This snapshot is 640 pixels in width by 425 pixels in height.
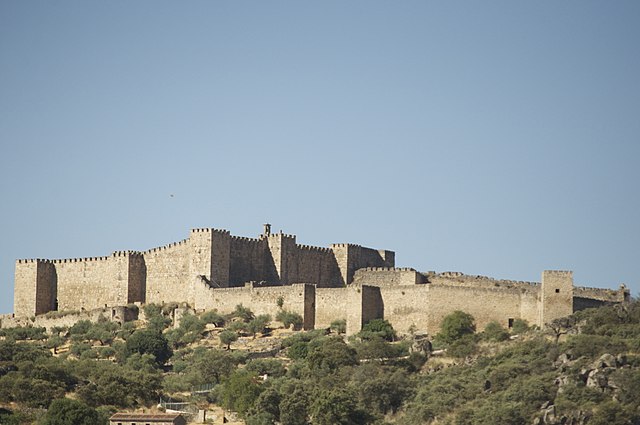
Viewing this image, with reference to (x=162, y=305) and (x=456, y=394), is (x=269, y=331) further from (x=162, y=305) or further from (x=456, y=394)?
(x=456, y=394)

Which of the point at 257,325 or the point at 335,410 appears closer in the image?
the point at 335,410

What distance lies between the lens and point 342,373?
57.3 meters

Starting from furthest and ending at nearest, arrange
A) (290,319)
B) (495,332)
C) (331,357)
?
1. (290,319)
2. (495,332)
3. (331,357)

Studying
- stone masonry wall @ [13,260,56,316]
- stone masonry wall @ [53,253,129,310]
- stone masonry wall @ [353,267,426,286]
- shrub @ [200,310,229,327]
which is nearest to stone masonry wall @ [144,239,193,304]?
stone masonry wall @ [53,253,129,310]

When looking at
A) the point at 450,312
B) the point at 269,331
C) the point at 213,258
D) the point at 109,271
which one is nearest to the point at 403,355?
the point at 450,312

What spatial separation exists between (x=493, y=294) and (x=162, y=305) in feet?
48.5

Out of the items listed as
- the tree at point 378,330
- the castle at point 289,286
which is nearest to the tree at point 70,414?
the tree at point 378,330

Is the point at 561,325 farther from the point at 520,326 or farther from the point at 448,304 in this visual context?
the point at 448,304

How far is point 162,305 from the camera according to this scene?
228 ft

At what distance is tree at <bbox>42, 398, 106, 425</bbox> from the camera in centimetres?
5197

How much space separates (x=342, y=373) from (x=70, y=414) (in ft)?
31.5

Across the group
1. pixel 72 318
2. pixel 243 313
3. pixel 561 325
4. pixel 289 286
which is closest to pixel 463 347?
pixel 561 325

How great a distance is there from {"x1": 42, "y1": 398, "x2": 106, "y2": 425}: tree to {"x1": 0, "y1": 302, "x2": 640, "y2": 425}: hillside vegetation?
0.07 m

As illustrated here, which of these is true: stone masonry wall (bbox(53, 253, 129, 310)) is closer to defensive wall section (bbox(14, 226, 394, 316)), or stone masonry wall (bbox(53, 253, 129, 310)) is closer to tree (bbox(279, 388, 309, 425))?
defensive wall section (bbox(14, 226, 394, 316))
